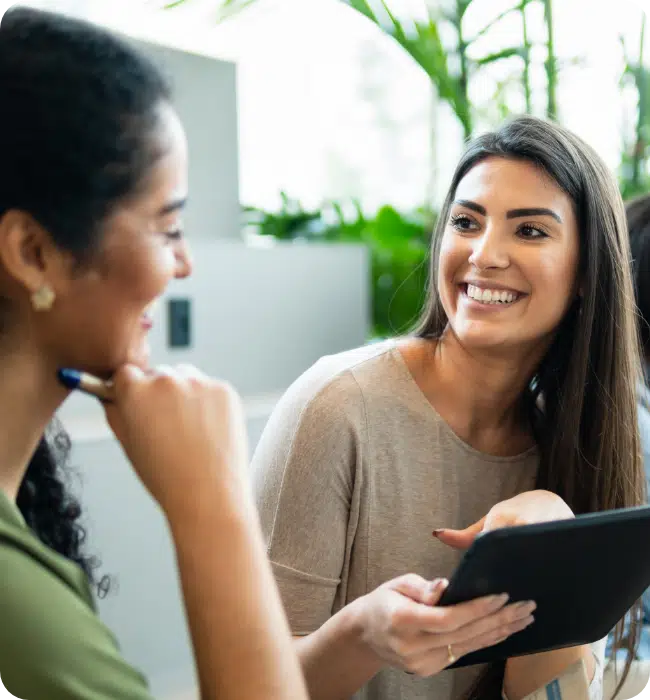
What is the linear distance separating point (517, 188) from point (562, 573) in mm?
614

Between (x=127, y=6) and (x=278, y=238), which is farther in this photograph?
(x=278, y=238)

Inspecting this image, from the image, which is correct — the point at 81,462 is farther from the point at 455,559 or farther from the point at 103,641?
the point at 103,641

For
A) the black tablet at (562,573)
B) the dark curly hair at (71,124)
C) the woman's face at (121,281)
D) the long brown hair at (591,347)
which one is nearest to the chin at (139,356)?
the woman's face at (121,281)

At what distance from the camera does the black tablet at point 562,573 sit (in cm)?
95

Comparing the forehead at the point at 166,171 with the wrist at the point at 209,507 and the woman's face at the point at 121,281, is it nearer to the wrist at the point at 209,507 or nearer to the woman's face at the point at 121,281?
the woman's face at the point at 121,281

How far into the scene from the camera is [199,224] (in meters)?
2.86

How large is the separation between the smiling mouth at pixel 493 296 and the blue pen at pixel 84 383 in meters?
0.70

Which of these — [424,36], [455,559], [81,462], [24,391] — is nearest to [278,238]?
[424,36]

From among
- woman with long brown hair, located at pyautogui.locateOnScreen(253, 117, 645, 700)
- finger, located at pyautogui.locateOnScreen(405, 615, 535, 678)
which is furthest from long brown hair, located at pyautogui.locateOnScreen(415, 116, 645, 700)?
finger, located at pyautogui.locateOnScreen(405, 615, 535, 678)

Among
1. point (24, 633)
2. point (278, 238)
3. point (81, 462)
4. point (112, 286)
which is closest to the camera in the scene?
point (24, 633)

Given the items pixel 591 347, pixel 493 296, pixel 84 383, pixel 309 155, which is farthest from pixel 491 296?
pixel 309 155

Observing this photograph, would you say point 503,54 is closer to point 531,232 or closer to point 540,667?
point 531,232

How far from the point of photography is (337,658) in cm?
121

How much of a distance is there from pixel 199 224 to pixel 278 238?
39cm
